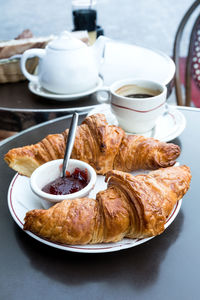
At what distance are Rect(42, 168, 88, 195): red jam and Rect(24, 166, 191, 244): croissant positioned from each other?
0.26 ft

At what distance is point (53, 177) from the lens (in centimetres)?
93

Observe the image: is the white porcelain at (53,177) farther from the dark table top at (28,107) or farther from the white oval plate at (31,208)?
the dark table top at (28,107)

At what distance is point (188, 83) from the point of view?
210cm

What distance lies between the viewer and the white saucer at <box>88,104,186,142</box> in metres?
1.19

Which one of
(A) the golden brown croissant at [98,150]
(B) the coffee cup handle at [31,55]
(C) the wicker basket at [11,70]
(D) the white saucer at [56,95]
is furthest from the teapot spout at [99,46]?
(A) the golden brown croissant at [98,150]

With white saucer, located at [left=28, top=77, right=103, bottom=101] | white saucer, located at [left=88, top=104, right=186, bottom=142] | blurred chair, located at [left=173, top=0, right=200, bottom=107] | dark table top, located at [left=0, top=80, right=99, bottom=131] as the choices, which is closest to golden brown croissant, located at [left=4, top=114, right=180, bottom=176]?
white saucer, located at [left=88, top=104, right=186, bottom=142]

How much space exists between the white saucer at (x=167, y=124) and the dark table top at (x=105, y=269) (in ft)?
1.36

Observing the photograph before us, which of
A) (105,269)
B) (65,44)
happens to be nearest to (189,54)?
(65,44)

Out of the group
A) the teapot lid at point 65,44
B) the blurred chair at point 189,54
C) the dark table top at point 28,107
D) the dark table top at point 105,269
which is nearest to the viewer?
the dark table top at point 105,269

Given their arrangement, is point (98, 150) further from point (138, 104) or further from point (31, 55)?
point (31, 55)

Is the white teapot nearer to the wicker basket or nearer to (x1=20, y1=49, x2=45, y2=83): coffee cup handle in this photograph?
(x1=20, y1=49, x2=45, y2=83): coffee cup handle

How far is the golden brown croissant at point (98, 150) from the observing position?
99cm

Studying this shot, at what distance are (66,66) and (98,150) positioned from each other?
28.5 inches

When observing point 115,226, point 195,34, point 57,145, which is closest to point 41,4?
point 195,34
